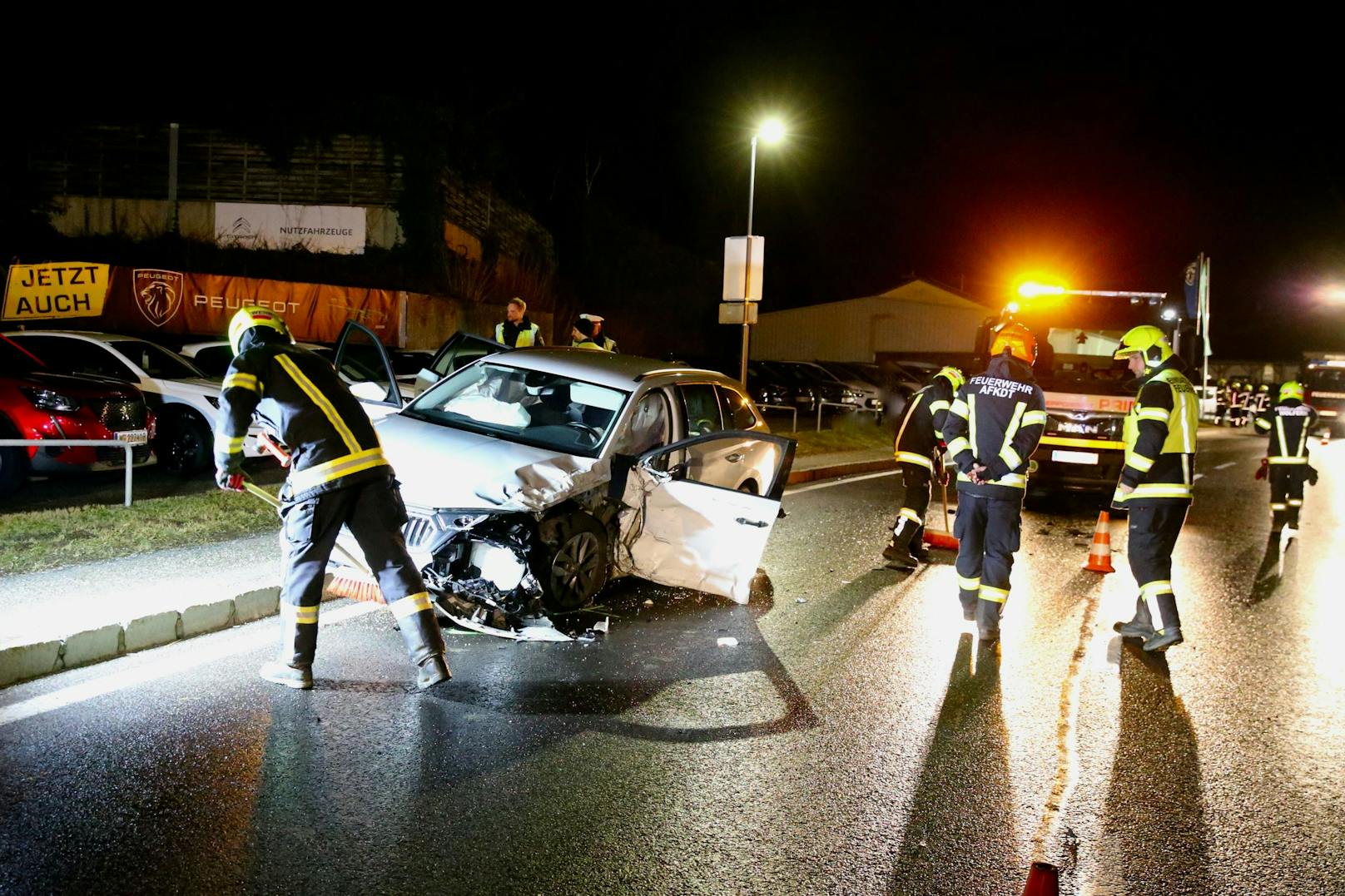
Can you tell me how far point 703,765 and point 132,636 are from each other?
3.26m

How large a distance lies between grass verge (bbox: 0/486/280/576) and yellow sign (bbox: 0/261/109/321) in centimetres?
686

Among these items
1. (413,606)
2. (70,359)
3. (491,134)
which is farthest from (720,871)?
(491,134)

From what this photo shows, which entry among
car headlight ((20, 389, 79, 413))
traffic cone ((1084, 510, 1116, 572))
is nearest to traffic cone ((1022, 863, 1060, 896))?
traffic cone ((1084, 510, 1116, 572))

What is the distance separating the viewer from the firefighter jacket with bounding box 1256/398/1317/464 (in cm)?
1148

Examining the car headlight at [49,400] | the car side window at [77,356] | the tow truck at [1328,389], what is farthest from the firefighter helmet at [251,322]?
the tow truck at [1328,389]

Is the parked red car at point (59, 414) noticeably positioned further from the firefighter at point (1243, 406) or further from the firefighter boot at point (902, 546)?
the firefighter at point (1243, 406)

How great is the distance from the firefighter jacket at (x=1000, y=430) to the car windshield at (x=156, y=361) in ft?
29.9

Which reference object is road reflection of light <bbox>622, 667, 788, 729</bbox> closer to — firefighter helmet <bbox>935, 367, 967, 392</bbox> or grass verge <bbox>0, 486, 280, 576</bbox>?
firefighter helmet <bbox>935, 367, 967, 392</bbox>

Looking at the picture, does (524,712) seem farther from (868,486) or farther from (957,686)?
(868,486)

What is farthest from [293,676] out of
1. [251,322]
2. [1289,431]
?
[1289,431]

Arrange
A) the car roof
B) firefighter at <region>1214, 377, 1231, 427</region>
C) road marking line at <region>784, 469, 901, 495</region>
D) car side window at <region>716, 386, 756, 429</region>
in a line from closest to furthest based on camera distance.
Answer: the car roof → car side window at <region>716, 386, 756, 429</region> → road marking line at <region>784, 469, 901, 495</region> → firefighter at <region>1214, 377, 1231, 427</region>

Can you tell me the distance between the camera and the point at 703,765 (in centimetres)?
441

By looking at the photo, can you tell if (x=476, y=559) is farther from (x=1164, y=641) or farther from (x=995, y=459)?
(x=1164, y=641)

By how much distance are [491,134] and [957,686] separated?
28.2m
